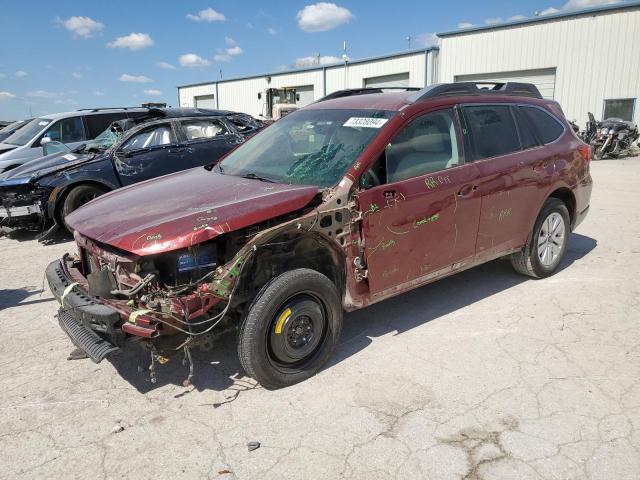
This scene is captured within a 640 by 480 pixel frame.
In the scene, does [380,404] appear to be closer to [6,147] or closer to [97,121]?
[97,121]

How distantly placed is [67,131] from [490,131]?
31.4 feet

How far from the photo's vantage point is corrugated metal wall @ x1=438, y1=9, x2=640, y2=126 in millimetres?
18984

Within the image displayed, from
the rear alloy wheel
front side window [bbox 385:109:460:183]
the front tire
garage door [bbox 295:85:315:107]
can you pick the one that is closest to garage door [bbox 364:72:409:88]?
garage door [bbox 295:85:315:107]

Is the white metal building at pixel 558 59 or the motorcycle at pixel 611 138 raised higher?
the white metal building at pixel 558 59

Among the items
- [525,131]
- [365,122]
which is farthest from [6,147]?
[525,131]

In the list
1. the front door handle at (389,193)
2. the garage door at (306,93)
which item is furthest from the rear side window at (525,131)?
the garage door at (306,93)

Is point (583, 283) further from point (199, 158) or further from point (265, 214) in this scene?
point (199, 158)

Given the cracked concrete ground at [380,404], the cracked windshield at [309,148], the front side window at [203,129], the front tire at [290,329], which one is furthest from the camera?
the front side window at [203,129]

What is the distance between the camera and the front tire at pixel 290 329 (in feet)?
10.3

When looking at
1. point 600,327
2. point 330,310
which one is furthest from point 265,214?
point 600,327

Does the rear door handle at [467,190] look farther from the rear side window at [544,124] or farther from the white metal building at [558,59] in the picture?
the white metal building at [558,59]

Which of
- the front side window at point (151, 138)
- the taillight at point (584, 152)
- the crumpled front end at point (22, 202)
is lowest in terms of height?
the crumpled front end at point (22, 202)

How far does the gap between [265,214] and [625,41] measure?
68.3 feet

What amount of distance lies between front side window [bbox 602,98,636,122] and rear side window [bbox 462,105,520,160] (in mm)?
18180
